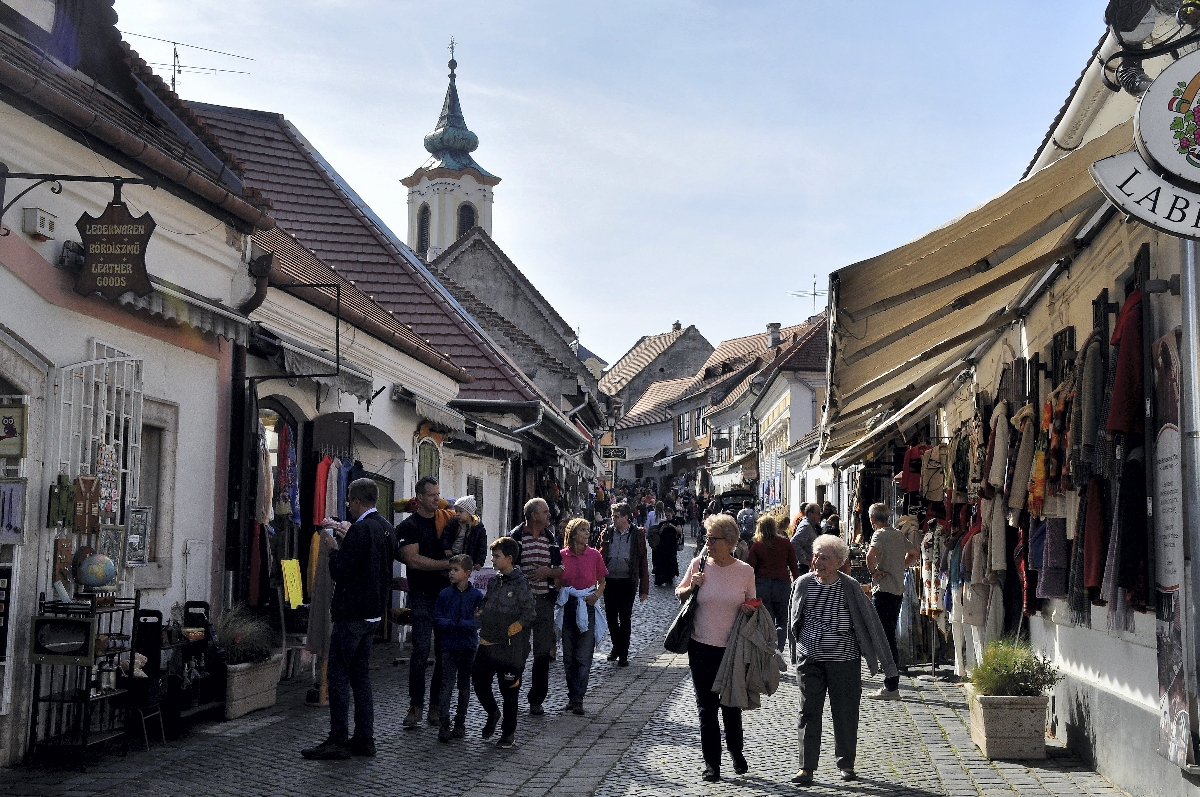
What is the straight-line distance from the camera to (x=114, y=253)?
891cm

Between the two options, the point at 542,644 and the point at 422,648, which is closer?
the point at 422,648

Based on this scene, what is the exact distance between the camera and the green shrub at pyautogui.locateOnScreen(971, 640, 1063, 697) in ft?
30.1

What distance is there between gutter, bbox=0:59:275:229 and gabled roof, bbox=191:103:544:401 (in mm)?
11222

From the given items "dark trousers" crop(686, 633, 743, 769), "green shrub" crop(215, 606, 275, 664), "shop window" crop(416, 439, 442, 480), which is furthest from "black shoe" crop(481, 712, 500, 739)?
"shop window" crop(416, 439, 442, 480)

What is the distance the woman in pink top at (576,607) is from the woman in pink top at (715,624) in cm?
281

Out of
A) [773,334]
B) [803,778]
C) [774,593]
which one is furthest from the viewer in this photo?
[773,334]

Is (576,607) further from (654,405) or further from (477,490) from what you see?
(654,405)

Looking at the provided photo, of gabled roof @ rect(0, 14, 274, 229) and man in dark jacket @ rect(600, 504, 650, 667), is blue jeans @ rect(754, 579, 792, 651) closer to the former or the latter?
man in dark jacket @ rect(600, 504, 650, 667)

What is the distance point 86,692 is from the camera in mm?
8430

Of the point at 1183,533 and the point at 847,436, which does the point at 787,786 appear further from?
the point at 847,436

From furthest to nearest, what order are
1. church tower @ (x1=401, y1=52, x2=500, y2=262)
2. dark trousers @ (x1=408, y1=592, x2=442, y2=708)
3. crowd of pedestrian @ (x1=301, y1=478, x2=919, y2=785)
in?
1. church tower @ (x1=401, y1=52, x2=500, y2=262)
2. dark trousers @ (x1=408, y1=592, x2=442, y2=708)
3. crowd of pedestrian @ (x1=301, y1=478, x2=919, y2=785)

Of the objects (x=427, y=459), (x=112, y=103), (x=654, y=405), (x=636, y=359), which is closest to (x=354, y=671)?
(x=112, y=103)

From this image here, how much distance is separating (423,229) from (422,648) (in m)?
58.6

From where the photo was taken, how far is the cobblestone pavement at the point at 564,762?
26.4ft
